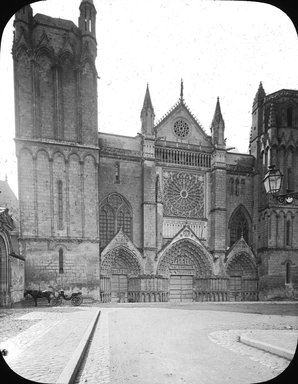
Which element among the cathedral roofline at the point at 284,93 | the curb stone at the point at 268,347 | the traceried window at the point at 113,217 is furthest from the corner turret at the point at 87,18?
the curb stone at the point at 268,347

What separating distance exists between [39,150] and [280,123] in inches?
739

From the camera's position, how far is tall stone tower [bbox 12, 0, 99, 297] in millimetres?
19156

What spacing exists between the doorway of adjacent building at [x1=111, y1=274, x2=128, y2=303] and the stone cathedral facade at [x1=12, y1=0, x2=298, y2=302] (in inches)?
2.8

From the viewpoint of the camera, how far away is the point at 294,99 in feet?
84.0

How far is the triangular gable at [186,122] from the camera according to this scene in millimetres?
24469

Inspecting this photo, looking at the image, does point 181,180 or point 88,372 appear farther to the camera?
point 181,180

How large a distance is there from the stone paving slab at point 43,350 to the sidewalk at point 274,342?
152 inches

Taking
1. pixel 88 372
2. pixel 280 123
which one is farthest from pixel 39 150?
pixel 280 123

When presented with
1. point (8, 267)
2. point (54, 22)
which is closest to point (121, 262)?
point (8, 267)

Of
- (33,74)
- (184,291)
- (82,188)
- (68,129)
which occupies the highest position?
(33,74)

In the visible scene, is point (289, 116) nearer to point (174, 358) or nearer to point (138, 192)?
point (138, 192)

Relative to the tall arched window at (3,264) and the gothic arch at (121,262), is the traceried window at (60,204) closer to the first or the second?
the gothic arch at (121,262)

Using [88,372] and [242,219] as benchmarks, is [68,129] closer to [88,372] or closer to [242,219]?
[242,219]

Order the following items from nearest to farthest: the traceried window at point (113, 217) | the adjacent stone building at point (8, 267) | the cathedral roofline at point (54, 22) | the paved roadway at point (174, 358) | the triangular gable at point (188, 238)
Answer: the paved roadway at point (174, 358), the adjacent stone building at point (8, 267), the cathedral roofline at point (54, 22), the traceried window at point (113, 217), the triangular gable at point (188, 238)
